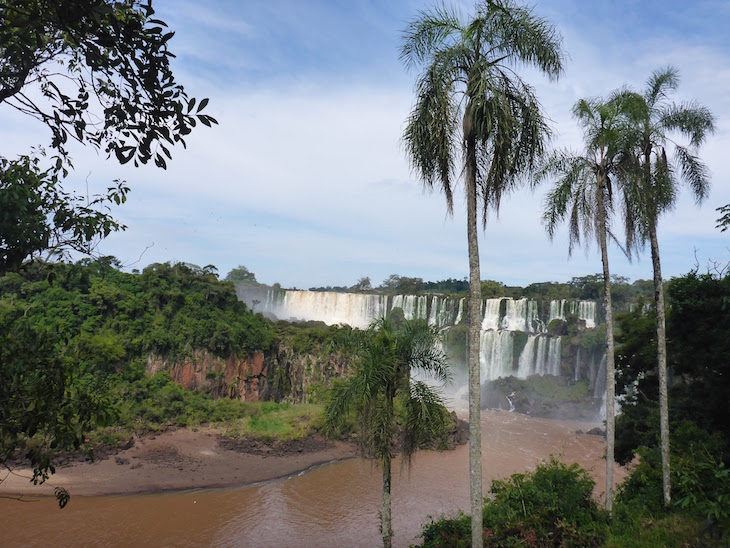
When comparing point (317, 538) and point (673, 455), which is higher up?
point (673, 455)

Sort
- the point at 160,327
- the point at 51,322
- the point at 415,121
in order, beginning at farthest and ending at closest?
1. the point at 160,327
2. the point at 51,322
3. the point at 415,121

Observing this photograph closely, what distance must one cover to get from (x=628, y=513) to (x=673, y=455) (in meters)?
1.63

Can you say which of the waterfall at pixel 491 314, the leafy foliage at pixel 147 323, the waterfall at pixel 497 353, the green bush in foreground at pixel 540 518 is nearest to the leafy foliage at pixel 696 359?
the green bush in foreground at pixel 540 518

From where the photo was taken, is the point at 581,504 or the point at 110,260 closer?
the point at 110,260

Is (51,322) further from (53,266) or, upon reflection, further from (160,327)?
(53,266)

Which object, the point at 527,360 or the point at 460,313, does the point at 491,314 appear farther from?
the point at 527,360

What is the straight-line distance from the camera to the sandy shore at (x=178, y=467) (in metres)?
16.1

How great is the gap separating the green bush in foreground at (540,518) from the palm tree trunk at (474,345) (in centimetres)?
234

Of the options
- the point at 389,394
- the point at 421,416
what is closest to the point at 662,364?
the point at 421,416

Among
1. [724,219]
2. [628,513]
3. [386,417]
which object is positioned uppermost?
[724,219]

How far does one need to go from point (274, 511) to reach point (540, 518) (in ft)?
31.0

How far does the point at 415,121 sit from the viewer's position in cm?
618

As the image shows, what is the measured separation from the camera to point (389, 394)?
834cm

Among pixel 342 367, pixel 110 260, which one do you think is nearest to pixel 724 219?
pixel 110 260
